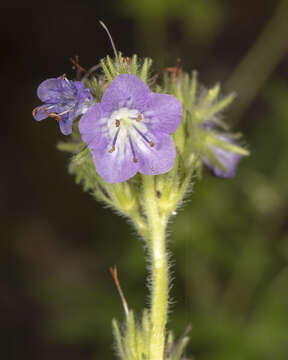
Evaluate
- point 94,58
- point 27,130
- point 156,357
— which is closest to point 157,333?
point 156,357

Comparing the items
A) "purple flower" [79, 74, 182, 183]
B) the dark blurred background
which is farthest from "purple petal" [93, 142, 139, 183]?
the dark blurred background

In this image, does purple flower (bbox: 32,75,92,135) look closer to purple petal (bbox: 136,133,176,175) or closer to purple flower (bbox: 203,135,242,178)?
purple petal (bbox: 136,133,176,175)

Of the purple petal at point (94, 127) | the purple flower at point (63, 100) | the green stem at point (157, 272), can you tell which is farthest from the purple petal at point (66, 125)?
the green stem at point (157, 272)

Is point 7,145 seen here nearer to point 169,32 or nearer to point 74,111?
point 169,32

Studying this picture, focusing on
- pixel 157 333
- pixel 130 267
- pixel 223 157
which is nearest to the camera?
pixel 157 333

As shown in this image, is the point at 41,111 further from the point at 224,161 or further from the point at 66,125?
the point at 224,161

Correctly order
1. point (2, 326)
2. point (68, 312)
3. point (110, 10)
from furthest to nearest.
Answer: point (110, 10) < point (2, 326) < point (68, 312)

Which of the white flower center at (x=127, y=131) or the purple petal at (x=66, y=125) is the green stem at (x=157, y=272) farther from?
the purple petal at (x=66, y=125)

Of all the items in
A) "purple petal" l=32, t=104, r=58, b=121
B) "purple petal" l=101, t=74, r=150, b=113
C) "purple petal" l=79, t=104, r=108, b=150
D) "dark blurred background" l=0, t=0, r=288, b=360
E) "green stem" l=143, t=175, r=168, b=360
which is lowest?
"green stem" l=143, t=175, r=168, b=360
